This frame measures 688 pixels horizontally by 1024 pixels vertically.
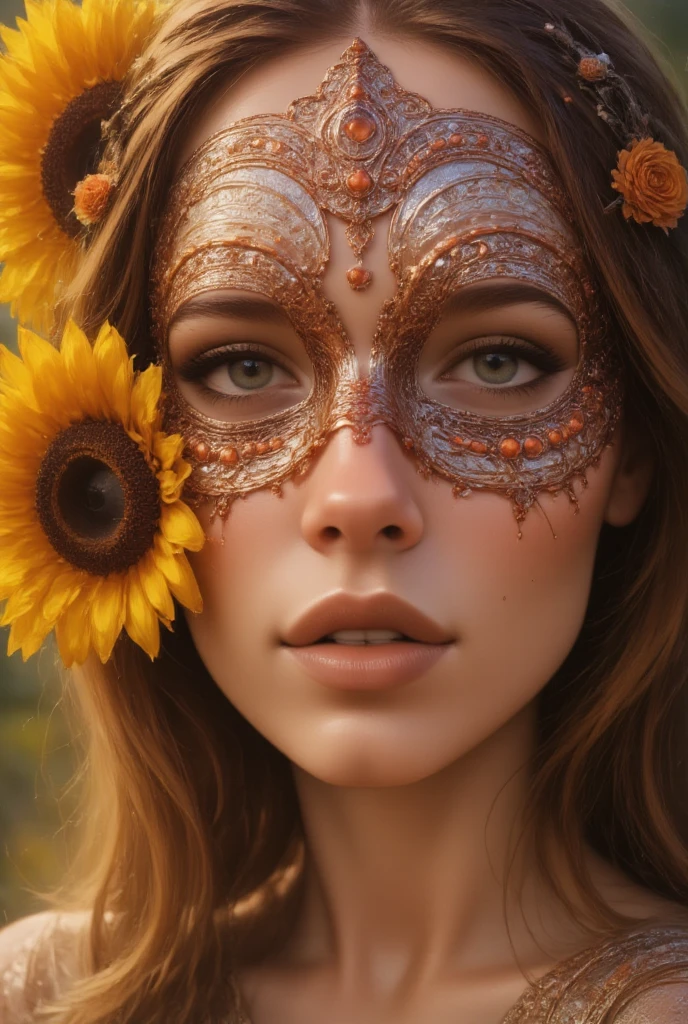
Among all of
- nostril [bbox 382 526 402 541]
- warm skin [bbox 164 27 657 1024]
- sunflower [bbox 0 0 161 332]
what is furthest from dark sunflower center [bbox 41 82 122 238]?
nostril [bbox 382 526 402 541]

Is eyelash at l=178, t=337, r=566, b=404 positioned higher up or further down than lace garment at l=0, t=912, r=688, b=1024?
higher up

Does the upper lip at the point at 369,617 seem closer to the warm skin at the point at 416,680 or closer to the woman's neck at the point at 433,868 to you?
the warm skin at the point at 416,680

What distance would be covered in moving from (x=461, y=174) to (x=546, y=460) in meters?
0.46

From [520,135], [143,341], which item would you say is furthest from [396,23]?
[143,341]

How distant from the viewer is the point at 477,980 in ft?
7.43

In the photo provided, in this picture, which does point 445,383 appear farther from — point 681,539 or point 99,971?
point 99,971

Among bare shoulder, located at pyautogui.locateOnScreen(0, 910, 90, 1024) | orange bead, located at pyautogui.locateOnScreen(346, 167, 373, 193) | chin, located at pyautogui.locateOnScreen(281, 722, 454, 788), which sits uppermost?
orange bead, located at pyautogui.locateOnScreen(346, 167, 373, 193)

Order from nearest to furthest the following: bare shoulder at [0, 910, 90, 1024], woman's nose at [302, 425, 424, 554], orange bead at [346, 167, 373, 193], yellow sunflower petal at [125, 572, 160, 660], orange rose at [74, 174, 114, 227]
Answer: woman's nose at [302, 425, 424, 554], orange bead at [346, 167, 373, 193], yellow sunflower petal at [125, 572, 160, 660], orange rose at [74, 174, 114, 227], bare shoulder at [0, 910, 90, 1024]

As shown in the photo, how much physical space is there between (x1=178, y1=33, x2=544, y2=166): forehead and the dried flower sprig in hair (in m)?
0.14

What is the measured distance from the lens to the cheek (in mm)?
2086

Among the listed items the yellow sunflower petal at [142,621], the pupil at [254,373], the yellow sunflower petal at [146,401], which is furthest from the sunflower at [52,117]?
the yellow sunflower petal at [142,621]

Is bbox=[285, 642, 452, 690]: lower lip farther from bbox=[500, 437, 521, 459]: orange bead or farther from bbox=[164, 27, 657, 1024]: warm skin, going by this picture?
bbox=[500, 437, 521, 459]: orange bead

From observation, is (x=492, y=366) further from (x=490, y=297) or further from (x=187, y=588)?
(x=187, y=588)

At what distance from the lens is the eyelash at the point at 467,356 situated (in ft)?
7.15
